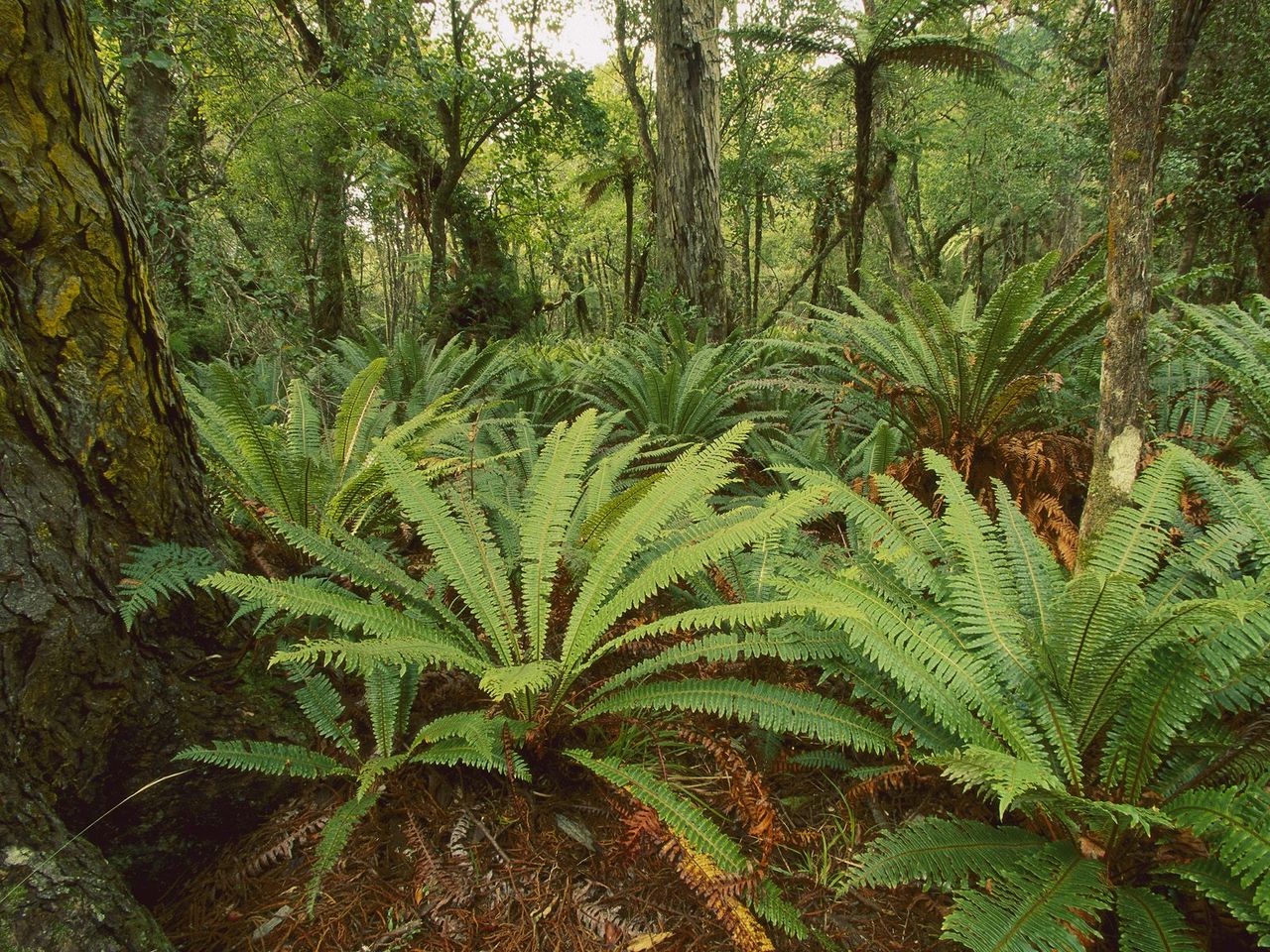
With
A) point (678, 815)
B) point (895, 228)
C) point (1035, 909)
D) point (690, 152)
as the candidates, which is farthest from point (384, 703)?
point (895, 228)

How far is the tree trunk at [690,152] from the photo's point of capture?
504cm

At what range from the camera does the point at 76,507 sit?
1.25m

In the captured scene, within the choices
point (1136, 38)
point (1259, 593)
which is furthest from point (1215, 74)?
point (1259, 593)

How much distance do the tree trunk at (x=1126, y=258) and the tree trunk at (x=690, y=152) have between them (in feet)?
11.9

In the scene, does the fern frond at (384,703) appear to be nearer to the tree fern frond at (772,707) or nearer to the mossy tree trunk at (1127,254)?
the tree fern frond at (772,707)

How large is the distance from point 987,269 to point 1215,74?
1218cm

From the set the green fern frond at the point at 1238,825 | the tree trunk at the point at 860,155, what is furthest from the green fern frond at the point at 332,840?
the tree trunk at the point at 860,155

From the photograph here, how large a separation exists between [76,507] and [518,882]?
47.6 inches

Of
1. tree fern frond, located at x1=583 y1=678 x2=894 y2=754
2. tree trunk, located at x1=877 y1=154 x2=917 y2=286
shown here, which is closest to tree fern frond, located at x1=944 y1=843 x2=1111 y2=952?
tree fern frond, located at x1=583 y1=678 x2=894 y2=754

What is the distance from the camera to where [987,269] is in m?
16.7

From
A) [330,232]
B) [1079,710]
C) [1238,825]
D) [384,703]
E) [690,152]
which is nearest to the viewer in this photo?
[1238,825]

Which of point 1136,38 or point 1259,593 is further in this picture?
point 1136,38

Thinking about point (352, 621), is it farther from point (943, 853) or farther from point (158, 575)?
point (943, 853)

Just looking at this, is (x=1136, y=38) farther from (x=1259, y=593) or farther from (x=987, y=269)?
(x=987, y=269)
